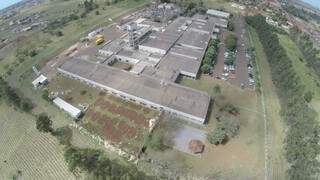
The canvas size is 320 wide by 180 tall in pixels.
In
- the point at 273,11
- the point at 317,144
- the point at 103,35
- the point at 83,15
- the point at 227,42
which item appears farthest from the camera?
the point at 273,11

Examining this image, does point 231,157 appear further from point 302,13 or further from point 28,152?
point 302,13

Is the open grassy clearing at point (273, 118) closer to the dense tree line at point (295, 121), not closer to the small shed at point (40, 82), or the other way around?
the dense tree line at point (295, 121)

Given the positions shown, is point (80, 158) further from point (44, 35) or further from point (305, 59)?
point (305, 59)

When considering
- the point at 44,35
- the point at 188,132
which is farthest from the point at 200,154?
the point at 44,35

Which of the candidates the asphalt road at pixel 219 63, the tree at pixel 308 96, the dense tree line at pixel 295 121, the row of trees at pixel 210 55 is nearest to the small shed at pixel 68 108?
the row of trees at pixel 210 55

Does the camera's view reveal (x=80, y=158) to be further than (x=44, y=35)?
No

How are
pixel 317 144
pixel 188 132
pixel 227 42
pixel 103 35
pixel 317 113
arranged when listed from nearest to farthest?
pixel 317 144
pixel 188 132
pixel 317 113
pixel 227 42
pixel 103 35
